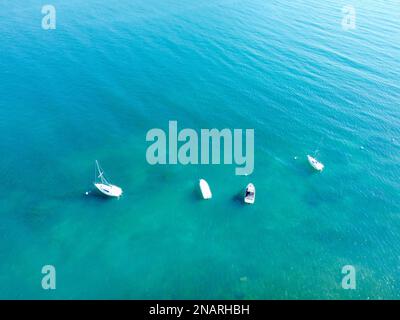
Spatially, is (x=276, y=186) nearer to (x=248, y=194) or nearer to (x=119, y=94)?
(x=248, y=194)

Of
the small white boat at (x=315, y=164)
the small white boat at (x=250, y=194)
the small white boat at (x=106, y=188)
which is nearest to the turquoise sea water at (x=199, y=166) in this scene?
the small white boat at (x=315, y=164)

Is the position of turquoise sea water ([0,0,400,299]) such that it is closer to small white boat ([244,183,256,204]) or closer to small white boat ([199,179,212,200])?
small white boat ([199,179,212,200])

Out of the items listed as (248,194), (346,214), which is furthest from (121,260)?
(346,214)

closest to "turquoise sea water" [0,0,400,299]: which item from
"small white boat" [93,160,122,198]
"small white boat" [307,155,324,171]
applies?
"small white boat" [307,155,324,171]

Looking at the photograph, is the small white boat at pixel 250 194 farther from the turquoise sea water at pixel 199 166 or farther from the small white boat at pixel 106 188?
the small white boat at pixel 106 188

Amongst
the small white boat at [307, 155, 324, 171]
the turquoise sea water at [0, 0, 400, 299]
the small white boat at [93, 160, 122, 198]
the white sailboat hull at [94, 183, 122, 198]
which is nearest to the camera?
the turquoise sea water at [0, 0, 400, 299]
